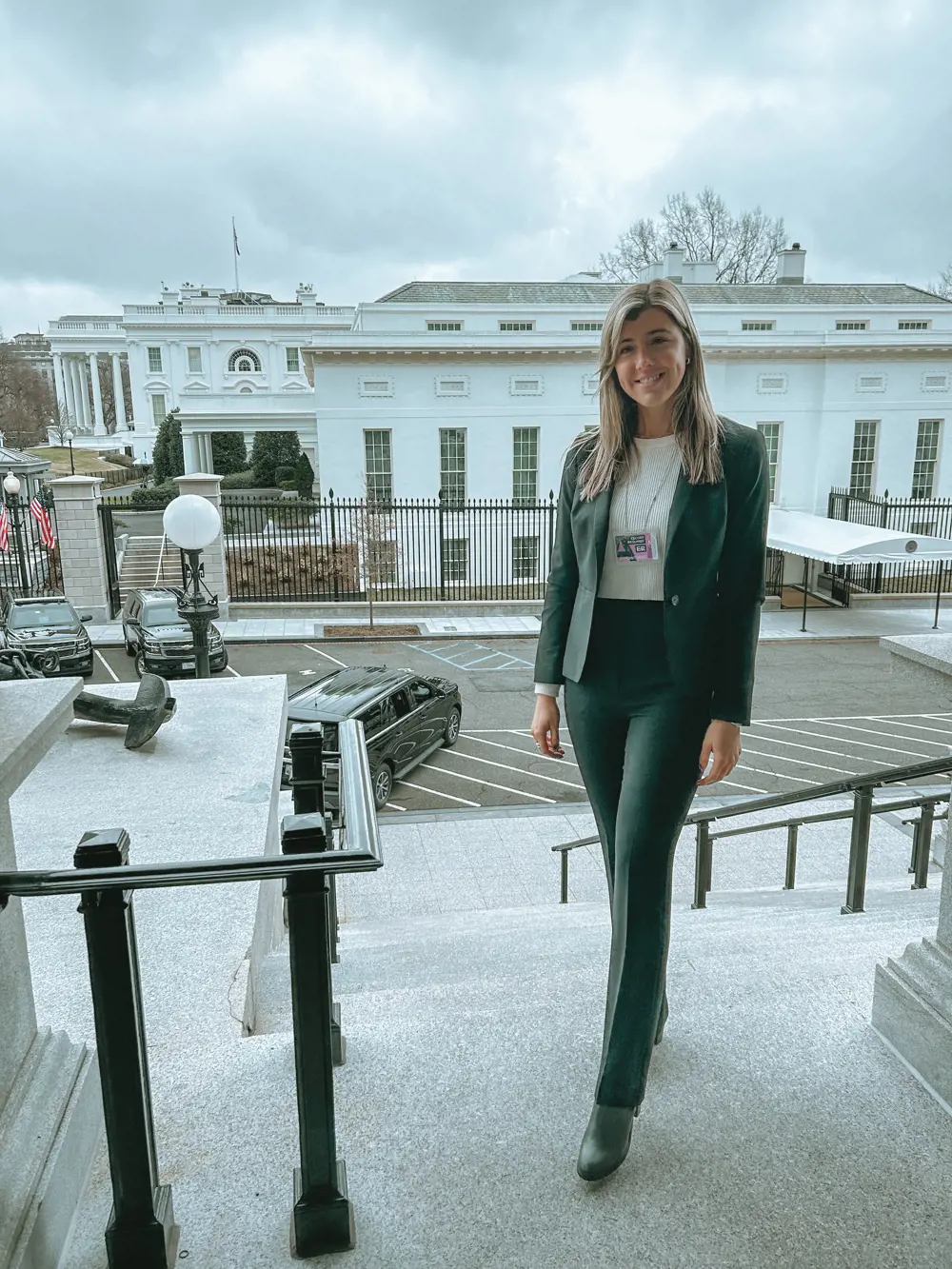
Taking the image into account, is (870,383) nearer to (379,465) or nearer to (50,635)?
(379,465)

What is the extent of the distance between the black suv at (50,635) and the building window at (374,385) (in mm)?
16573

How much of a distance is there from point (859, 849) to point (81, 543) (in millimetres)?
20035

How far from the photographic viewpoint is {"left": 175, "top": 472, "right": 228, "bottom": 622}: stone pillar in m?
21.2

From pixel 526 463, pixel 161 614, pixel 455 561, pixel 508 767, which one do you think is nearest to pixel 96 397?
pixel 526 463

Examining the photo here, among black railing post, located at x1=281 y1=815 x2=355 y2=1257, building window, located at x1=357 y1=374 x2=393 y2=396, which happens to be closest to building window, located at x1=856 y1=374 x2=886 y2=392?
building window, located at x1=357 y1=374 x2=393 y2=396

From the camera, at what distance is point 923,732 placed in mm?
13703

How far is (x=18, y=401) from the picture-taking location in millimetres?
56781

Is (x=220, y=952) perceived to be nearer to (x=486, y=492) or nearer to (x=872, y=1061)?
(x=872, y=1061)

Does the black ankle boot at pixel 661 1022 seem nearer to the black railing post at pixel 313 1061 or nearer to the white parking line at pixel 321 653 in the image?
the black railing post at pixel 313 1061

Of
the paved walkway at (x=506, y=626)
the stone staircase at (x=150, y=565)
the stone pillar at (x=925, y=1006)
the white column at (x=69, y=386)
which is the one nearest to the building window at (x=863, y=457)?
the paved walkway at (x=506, y=626)

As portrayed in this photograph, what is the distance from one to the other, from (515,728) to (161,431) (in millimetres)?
43637

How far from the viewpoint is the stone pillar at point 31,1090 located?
5.16 ft

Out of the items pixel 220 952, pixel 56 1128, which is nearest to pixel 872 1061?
pixel 56 1128

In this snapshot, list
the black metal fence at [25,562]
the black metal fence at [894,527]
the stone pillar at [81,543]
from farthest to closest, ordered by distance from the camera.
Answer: the black metal fence at [894,527] → the black metal fence at [25,562] → the stone pillar at [81,543]
